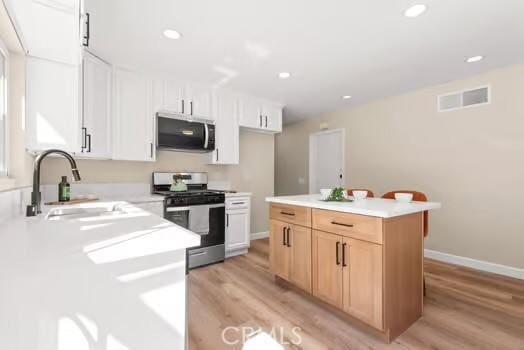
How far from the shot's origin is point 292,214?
7.61 ft

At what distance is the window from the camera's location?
142cm

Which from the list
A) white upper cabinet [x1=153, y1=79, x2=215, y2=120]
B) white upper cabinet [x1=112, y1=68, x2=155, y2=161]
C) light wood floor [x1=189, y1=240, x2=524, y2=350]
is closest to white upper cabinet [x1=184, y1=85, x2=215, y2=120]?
white upper cabinet [x1=153, y1=79, x2=215, y2=120]

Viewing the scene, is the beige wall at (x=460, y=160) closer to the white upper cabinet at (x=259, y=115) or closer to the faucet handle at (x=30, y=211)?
the white upper cabinet at (x=259, y=115)

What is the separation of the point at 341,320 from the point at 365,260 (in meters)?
0.57

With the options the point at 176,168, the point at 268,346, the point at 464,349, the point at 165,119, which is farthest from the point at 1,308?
the point at 176,168

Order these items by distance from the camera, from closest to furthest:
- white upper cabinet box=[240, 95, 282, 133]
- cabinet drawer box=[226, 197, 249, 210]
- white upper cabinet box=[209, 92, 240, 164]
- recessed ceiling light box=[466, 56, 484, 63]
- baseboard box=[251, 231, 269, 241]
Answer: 1. recessed ceiling light box=[466, 56, 484, 63]
2. cabinet drawer box=[226, 197, 249, 210]
3. white upper cabinet box=[209, 92, 240, 164]
4. white upper cabinet box=[240, 95, 282, 133]
5. baseboard box=[251, 231, 269, 241]

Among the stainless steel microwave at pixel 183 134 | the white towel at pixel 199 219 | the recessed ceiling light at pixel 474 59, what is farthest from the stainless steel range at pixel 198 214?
the recessed ceiling light at pixel 474 59

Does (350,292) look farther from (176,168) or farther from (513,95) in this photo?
(513,95)

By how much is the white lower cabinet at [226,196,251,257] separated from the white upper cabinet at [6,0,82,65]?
2288 millimetres

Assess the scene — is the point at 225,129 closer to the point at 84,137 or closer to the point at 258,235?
the point at 84,137

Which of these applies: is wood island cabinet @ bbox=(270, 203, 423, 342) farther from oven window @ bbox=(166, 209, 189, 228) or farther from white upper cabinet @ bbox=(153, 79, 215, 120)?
white upper cabinet @ bbox=(153, 79, 215, 120)

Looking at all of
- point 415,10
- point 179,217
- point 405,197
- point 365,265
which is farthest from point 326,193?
point 179,217

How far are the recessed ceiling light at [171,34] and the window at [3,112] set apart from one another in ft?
3.56

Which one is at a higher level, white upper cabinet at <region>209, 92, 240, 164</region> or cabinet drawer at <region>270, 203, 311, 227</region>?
white upper cabinet at <region>209, 92, 240, 164</region>
